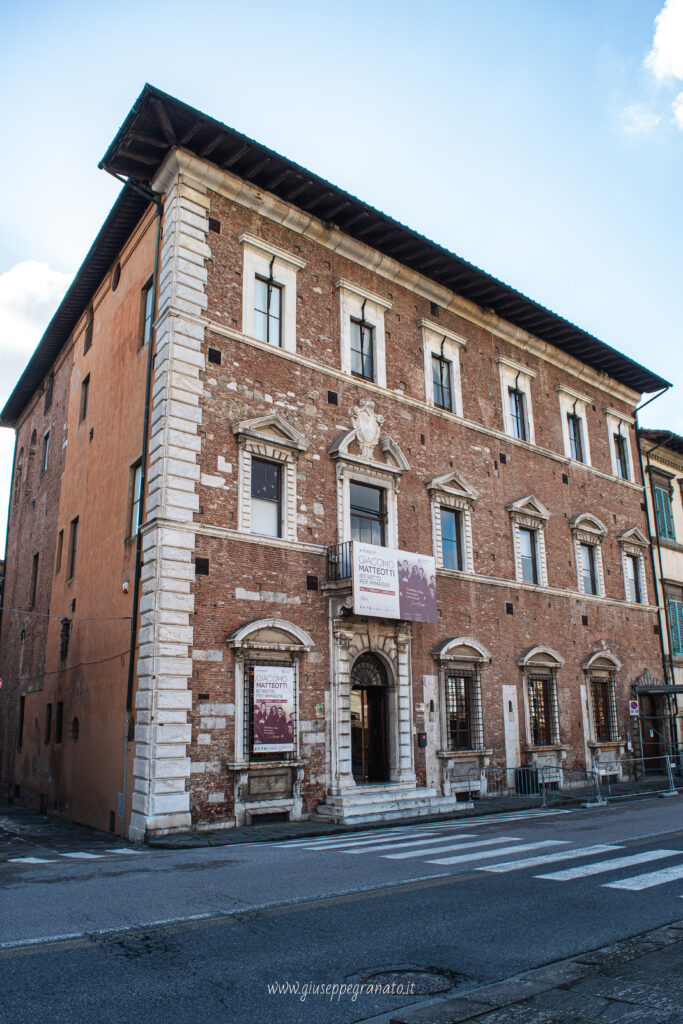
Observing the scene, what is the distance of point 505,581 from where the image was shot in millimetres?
22312

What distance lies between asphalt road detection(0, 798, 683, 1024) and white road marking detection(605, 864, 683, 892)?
29mm

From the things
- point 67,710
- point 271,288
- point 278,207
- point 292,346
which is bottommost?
point 67,710

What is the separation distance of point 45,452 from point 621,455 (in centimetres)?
2092

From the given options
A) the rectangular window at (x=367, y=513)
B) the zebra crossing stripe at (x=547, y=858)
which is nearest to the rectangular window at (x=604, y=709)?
the rectangular window at (x=367, y=513)

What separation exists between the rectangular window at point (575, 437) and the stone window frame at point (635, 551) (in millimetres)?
3261

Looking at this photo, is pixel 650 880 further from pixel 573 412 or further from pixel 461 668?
pixel 573 412

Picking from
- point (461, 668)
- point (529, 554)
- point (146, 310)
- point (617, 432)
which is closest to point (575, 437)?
point (617, 432)

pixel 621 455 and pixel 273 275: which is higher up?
pixel 273 275

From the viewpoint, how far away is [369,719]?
19.0 metres

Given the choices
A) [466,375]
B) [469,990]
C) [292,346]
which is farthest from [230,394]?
[469,990]

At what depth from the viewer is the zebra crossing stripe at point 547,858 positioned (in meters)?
9.48

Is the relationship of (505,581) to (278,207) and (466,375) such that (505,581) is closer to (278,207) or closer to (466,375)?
(466,375)

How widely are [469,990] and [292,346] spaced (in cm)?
1556

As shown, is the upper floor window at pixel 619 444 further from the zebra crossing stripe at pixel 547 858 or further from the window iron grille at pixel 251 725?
the zebra crossing stripe at pixel 547 858
